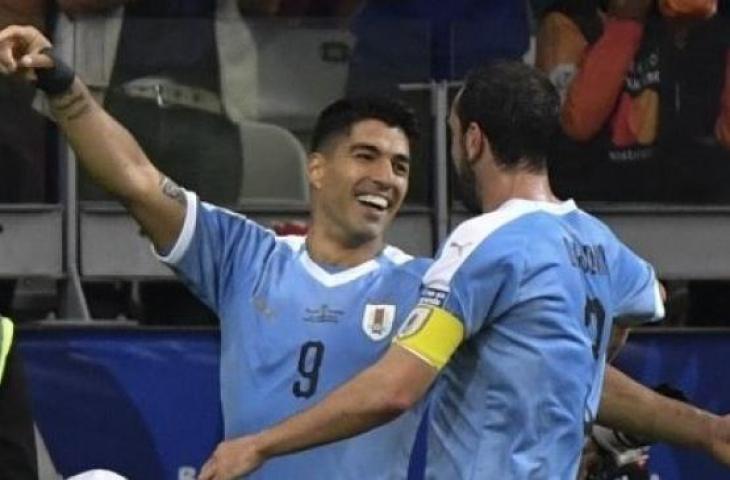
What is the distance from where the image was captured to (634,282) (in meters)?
5.22

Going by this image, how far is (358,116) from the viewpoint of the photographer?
5750mm

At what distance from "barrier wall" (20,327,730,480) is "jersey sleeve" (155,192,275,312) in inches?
71.4

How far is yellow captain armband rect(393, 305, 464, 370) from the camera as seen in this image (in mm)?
4762

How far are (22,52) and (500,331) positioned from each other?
1236 millimetres

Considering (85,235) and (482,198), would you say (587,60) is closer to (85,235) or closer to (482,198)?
(85,235)

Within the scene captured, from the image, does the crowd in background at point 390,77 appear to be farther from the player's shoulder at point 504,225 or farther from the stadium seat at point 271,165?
the player's shoulder at point 504,225

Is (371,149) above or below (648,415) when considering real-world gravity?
above

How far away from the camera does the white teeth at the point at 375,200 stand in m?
5.61

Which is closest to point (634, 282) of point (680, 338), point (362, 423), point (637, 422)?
point (637, 422)

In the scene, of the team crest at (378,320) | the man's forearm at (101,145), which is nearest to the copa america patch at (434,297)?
the team crest at (378,320)

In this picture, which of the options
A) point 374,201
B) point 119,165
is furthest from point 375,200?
point 119,165

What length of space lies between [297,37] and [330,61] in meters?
0.13

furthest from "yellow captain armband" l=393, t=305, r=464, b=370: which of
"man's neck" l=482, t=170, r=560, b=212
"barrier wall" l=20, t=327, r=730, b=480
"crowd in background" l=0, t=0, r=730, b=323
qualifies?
"crowd in background" l=0, t=0, r=730, b=323

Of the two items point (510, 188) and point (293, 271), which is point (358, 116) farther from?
point (510, 188)
